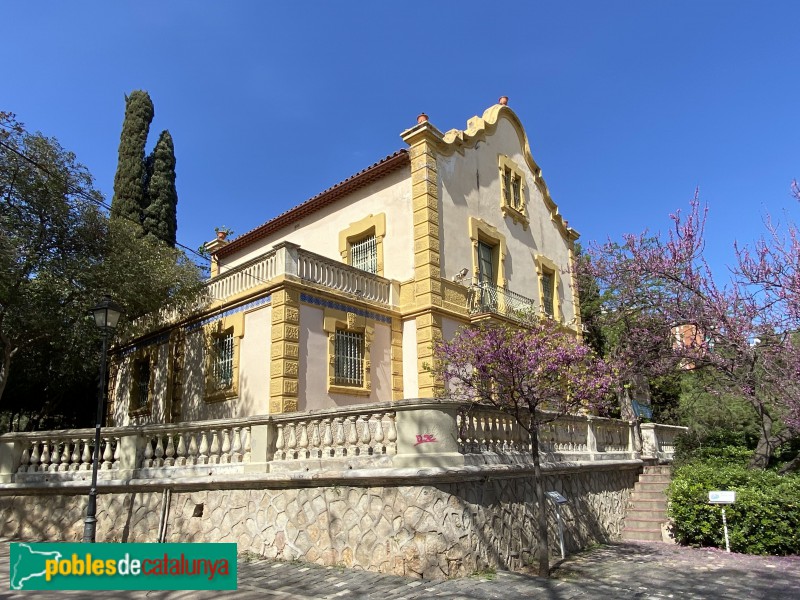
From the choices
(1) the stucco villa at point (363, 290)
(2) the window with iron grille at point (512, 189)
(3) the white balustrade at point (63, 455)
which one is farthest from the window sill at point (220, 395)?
(2) the window with iron grille at point (512, 189)

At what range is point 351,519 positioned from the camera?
26.7 ft

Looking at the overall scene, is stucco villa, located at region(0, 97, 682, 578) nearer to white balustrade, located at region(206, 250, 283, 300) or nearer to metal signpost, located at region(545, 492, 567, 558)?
white balustrade, located at region(206, 250, 283, 300)

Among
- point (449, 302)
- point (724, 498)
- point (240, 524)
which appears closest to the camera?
point (240, 524)

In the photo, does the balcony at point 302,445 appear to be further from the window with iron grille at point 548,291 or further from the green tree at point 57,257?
the window with iron grille at point 548,291

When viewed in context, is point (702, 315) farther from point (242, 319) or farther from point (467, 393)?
point (242, 319)

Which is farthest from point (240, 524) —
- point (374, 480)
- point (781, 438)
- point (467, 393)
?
point (781, 438)

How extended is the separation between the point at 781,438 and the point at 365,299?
389 inches

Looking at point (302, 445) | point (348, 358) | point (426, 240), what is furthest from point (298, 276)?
point (302, 445)

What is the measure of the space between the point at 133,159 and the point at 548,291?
1679 cm

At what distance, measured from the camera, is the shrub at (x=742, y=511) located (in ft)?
33.9

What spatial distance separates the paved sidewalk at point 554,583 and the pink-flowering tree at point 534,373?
85 cm

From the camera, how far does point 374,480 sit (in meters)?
7.97

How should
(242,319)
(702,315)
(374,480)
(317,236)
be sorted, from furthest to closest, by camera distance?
1. (317,236)
2. (242,319)
3. (702,315)
4. (374,480)

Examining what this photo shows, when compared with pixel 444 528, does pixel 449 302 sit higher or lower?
higher
